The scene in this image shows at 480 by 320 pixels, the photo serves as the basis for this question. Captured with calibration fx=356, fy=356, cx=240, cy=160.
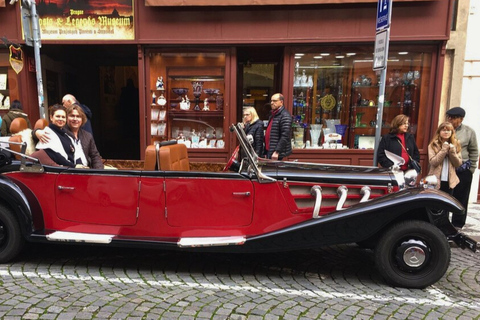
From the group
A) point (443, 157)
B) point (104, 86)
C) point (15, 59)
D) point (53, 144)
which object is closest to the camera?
point (53, 144)

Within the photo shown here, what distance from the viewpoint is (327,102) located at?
7594mm

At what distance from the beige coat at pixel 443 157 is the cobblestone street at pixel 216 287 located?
3.29 feet

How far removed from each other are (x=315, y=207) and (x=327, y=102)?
474cm

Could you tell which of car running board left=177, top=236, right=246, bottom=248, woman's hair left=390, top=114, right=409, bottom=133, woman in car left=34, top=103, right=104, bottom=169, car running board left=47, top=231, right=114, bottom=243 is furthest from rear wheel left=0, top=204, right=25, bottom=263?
woman's hair left=390, top=114, right=409, bottom=133

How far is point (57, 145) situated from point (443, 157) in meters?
4.64

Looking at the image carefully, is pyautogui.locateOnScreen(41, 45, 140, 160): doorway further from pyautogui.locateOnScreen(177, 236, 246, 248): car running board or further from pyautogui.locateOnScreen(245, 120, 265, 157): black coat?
pyautogui.locateOnScreen(177, 236, 246, 248): car running board

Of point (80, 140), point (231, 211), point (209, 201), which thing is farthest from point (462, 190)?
point (80, 140)

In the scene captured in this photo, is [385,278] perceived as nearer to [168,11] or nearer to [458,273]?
[458,273]

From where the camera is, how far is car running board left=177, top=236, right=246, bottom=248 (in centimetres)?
326

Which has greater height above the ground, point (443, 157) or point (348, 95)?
point (348, 95)

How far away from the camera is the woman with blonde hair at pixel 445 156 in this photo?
4543 millimetres

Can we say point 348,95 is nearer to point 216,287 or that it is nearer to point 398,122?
point 398,122

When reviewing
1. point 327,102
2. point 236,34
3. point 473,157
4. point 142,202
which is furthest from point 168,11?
point 473,157

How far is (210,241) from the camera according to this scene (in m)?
3.30
